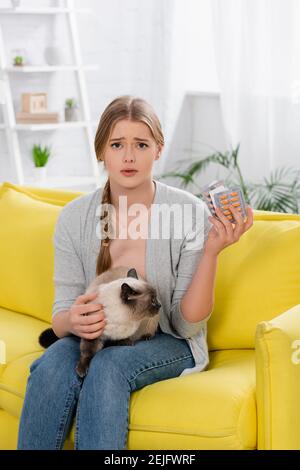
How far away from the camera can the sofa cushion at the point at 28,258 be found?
2.53 m

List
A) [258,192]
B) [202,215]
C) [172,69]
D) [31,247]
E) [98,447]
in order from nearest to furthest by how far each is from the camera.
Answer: [98,447], [202,215], [31,247], [258,192], [172,69]

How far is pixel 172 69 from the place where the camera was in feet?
16.2

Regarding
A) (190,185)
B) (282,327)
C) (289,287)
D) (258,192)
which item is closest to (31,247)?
(289,287)

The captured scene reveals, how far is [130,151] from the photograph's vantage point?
6.58 feet

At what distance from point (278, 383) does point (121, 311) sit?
39 cm

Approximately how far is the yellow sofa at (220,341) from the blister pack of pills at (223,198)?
262mm

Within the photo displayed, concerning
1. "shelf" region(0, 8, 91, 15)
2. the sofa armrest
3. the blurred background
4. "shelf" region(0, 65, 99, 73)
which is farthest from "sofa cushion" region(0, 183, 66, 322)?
"shelf" region(0, 8, 91, 15)

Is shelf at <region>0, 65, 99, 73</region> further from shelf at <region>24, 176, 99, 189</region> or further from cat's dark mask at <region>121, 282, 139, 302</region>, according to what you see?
cat's dark mask at <region>121, 282, 139, 302</region>

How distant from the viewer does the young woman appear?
1.83 m

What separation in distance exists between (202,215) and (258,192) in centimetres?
207

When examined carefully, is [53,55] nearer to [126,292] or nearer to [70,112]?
[70,112]

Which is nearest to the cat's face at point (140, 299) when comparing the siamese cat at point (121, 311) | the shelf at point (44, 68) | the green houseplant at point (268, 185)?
the siamese cat at point (121, 311)
